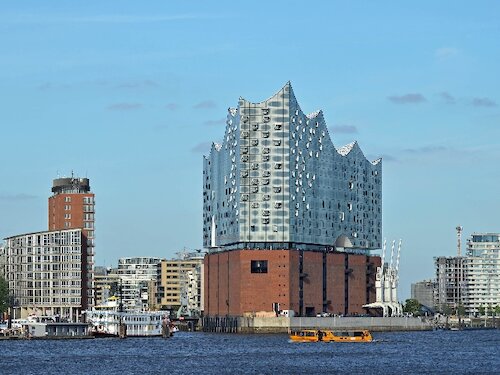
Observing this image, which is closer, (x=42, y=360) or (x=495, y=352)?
(x=42, y=360)

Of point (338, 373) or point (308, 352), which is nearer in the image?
point (338, 373)

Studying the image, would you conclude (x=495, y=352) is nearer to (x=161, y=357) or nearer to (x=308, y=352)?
(x=308, y=352)

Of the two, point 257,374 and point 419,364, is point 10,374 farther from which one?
point 419,364

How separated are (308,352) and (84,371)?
46.6 metres

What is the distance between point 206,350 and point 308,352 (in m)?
18.3

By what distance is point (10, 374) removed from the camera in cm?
14262

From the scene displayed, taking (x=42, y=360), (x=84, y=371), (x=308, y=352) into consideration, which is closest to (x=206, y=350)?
(x=308, y=352)

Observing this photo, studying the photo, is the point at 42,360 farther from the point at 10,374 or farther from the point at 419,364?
the point at 419,364

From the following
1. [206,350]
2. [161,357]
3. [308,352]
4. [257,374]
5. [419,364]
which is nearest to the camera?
[257,374]

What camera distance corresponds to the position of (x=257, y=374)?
141875 mm

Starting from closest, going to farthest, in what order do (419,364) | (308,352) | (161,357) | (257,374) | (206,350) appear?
(257,374)
(419,364)
(161,357)
(308,352)
(206,350)

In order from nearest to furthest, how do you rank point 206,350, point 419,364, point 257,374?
point 257,374 < point 419,364 < point 206,350

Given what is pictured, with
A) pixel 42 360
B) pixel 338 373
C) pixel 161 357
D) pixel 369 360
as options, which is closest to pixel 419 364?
pixel 369 360

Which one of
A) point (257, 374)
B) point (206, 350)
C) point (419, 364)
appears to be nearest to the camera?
point (257, 374)
